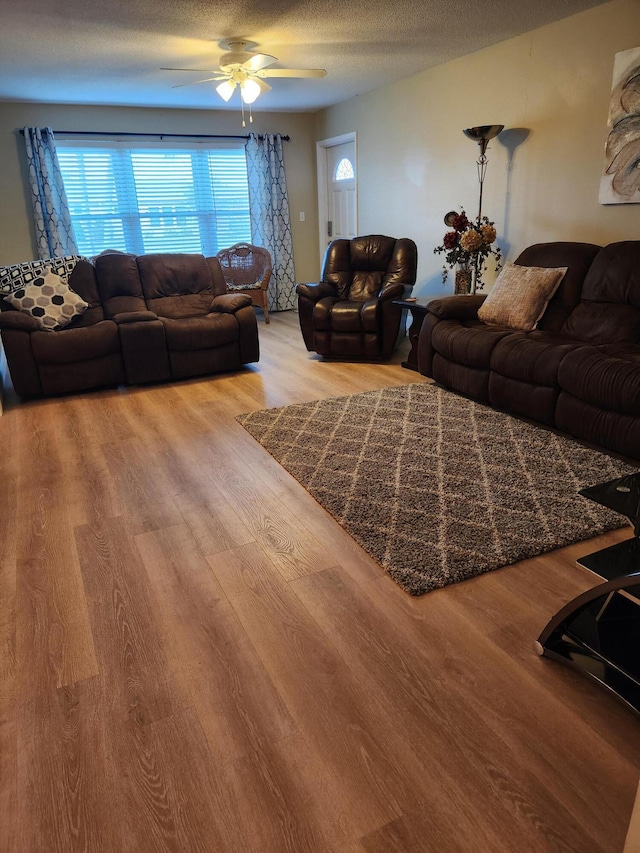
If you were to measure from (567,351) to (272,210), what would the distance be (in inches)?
210

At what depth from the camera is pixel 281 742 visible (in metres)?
1.43

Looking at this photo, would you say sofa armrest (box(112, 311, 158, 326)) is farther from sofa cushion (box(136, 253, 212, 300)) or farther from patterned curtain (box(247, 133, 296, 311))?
patterned curtain (box(247, 133, 296, 311))

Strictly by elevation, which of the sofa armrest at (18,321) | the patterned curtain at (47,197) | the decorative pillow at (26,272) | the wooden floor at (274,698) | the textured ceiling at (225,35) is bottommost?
the wooden floor at (274,698)

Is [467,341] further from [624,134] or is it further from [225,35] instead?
[225,35]

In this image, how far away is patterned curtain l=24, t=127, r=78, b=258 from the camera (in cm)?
604

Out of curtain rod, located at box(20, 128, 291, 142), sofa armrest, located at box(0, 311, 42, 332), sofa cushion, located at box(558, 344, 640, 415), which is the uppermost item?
curtain rod, located at box(20, 128, 291, 142)

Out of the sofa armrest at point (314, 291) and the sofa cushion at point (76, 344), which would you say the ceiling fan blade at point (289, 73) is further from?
the sofa cushion at point (76, 344)

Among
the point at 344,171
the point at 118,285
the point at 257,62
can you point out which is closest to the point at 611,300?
the point at 257,62

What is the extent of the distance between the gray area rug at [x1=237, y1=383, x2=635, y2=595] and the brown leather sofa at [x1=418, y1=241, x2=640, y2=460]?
0.46ft

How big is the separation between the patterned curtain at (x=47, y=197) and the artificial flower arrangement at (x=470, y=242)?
427 cm

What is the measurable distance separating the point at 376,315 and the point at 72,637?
3594mm

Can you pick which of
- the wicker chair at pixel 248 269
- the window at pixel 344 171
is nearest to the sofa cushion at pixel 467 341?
the wicker chair at pixel 248 269

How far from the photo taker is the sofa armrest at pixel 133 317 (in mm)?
4484

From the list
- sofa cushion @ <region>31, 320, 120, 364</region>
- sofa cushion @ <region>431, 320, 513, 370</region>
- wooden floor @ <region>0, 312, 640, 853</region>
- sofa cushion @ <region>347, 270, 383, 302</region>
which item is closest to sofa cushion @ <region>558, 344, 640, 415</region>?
sofa cushion @ <region>431, 320, 513, 370</region>
